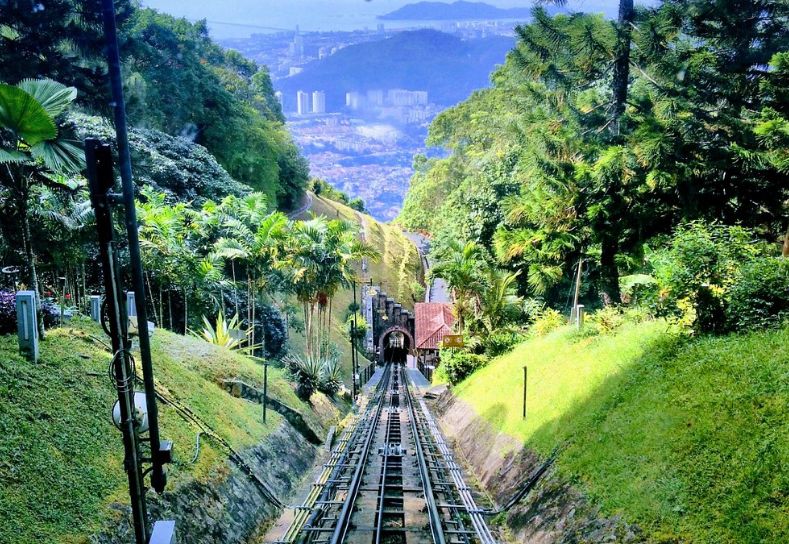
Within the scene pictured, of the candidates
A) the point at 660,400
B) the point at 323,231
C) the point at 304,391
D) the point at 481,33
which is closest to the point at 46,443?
the point at 660,400

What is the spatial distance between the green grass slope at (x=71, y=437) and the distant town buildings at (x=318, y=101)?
166504 mm

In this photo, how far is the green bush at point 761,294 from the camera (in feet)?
29.4

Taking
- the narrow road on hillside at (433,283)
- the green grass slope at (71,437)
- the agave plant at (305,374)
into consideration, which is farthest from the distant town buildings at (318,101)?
the green grass slope at (71,437)

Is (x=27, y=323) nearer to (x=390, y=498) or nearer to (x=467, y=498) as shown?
(x=390, y=498)

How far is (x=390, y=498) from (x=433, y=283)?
41834 mm

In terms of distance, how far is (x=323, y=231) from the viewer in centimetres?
2328

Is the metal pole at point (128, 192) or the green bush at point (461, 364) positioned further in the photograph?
the green bush at point (461, 364)

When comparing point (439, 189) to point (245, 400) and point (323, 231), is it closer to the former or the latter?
point (323, 231)

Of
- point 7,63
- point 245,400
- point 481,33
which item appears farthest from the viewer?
point 481,33

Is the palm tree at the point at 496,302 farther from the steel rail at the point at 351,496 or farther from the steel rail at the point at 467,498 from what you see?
the steel rail at the point at 467,498

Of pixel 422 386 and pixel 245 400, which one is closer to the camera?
pixel 245 400

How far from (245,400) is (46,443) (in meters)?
7.43

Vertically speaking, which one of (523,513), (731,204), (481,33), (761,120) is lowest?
(523,513)

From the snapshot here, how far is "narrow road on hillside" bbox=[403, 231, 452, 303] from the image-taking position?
56594 millimetres
